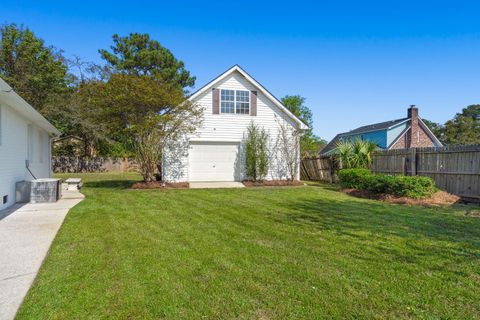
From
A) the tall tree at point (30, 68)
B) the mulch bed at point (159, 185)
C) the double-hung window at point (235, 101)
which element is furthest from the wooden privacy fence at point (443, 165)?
the tall tree at point (30, 68)

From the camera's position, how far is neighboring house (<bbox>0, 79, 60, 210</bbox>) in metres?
7.90

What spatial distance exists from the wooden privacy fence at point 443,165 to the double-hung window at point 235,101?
6.60m

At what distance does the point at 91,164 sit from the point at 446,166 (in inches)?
1048

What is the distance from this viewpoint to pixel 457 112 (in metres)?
44.8

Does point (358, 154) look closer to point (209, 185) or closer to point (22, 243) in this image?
point (209, 185)

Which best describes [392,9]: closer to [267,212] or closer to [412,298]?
[267,212]

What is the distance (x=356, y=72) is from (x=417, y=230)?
522 inches

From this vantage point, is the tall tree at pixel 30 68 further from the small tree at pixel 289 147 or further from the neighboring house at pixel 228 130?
the small tree at pixel 289 147

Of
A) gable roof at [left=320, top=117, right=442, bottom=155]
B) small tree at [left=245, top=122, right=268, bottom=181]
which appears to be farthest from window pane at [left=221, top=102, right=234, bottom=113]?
gable roof at [left=320, top=117, right=442, bottom=155]

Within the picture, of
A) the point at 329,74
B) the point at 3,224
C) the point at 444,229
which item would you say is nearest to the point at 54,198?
the point at 3,224

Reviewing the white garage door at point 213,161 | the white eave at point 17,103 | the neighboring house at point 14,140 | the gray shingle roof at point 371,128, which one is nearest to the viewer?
the white eave at point 17,103

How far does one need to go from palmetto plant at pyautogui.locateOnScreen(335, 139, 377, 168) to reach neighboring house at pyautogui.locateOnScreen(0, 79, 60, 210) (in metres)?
12.2

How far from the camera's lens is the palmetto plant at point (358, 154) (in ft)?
44.9

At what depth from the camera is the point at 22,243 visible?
192 inches
